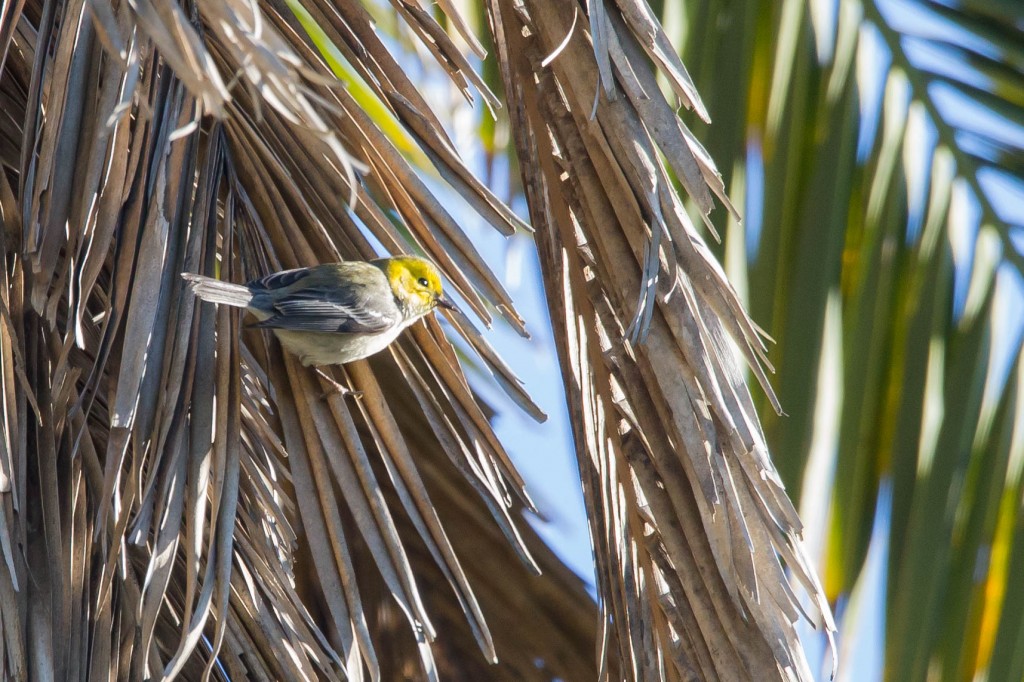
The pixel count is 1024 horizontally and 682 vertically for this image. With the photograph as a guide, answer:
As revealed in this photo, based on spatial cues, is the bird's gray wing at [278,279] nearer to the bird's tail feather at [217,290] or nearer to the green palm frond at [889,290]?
the bird's tail feather at [217,290]

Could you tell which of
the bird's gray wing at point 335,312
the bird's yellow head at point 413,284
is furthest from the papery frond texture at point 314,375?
the bird's yellow head at point 413,284

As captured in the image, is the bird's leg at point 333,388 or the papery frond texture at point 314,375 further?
the bird's leg at point 333,388

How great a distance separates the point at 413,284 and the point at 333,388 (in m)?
1.06

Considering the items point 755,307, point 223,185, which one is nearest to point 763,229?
point 755,307

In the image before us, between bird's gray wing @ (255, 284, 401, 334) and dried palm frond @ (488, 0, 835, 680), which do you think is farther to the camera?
bird's gray wing @ (255, 284, 401, 334)

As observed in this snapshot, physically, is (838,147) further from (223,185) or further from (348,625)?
(348,625)

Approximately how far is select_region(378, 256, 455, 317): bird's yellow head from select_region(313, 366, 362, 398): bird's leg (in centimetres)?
58

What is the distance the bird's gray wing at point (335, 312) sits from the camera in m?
3.05

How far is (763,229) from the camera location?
3600 millimetres

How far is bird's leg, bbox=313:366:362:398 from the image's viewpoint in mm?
2717

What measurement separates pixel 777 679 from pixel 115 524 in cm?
133

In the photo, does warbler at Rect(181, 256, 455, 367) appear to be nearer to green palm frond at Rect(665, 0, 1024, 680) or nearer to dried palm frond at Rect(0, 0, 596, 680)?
dried palm frond at Rect(0, 0, 596, 680)

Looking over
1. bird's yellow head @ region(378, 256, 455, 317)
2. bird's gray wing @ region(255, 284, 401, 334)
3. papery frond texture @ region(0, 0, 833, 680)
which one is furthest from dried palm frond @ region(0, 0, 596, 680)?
bird's yellow head @ region(378, 256, 455, 317)

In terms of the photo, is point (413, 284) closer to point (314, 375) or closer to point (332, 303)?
point (332, 303)
